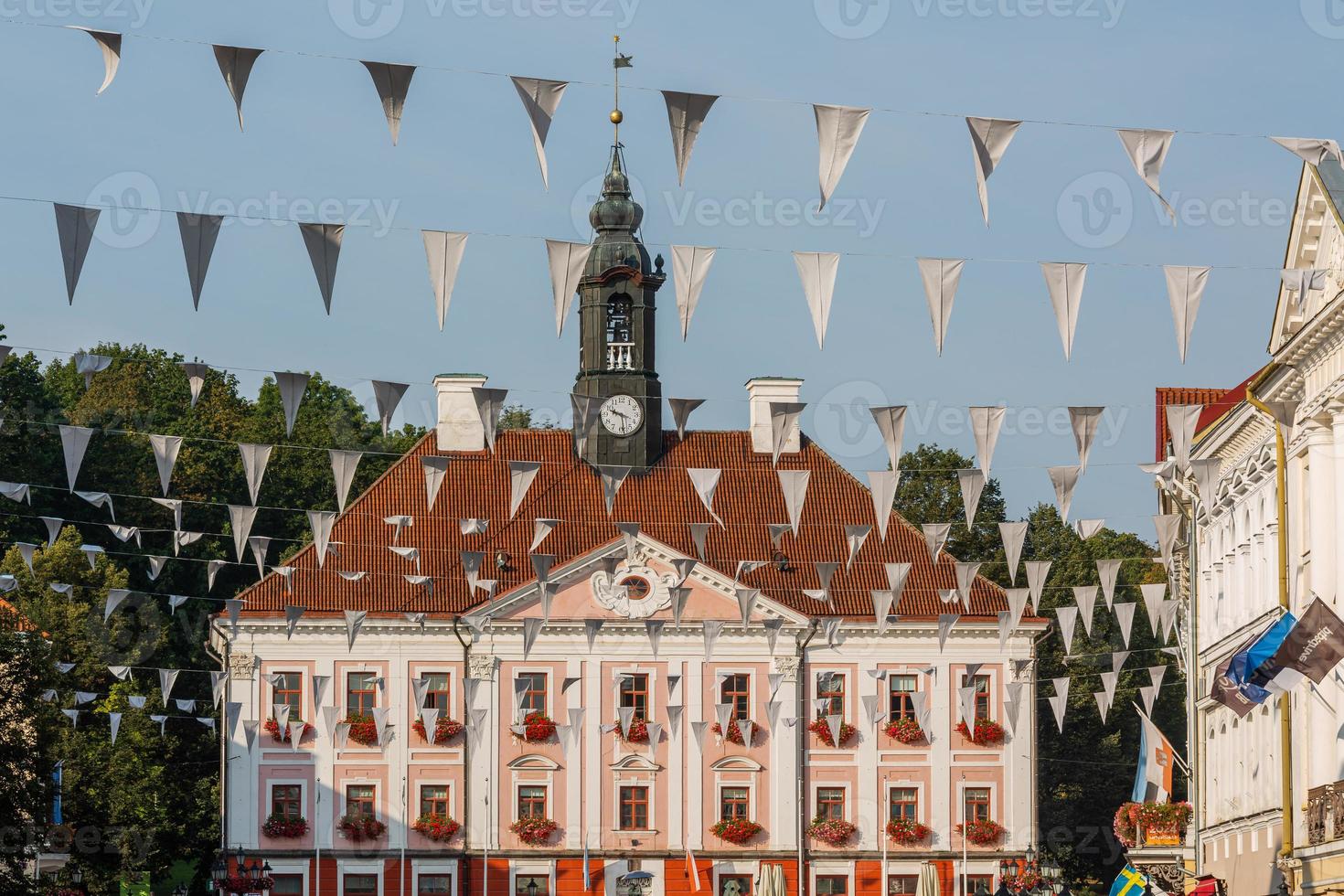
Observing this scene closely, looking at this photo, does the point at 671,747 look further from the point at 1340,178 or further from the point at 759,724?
the point at 1340,178

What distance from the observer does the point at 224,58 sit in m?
21.4

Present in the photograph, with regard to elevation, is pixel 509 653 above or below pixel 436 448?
below

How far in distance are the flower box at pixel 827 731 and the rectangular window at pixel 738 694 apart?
1814 mm

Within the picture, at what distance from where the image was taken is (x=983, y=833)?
6494cm

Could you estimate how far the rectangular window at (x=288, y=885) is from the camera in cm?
6338

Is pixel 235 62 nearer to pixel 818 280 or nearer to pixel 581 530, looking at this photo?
pixel 818 280

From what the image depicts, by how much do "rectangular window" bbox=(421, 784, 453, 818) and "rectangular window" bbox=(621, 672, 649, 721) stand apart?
5.35m

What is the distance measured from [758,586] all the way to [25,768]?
28676 millimetres

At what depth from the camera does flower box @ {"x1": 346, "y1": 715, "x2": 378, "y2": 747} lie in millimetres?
64250

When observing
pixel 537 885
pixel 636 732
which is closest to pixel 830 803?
pixel 636 732

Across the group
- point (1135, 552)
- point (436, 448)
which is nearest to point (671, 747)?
point (436, 448)

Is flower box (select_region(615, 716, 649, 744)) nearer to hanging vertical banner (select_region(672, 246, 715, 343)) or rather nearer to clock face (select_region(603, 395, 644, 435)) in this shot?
clock face (select_region(603, 395, 644, 435))

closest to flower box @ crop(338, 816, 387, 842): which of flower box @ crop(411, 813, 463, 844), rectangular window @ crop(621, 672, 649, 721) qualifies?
flower box @ crop(411, 813, 463, 844)

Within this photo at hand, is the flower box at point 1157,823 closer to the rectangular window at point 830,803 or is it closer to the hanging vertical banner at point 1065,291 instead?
the rectangular window at point 830,803
